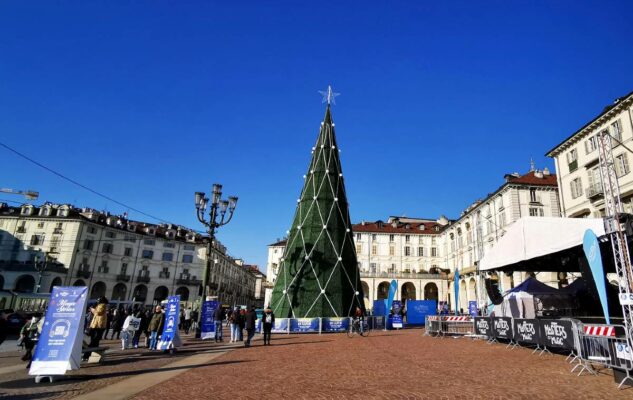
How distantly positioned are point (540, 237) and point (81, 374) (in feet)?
50.2

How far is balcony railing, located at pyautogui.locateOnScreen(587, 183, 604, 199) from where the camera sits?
26656 mm

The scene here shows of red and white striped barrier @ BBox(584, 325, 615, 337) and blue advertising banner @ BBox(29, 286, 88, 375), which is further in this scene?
red and white striped barrier @ BBox(584, 325, 615, 337)

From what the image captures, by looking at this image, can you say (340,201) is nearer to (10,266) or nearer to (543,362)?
(543,362)

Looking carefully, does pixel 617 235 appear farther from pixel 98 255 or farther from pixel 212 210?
pixel 98 255

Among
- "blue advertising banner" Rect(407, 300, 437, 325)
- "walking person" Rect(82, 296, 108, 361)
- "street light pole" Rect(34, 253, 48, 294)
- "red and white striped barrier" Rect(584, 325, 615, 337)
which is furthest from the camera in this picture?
"street light pole" Rect(34, 253, 48, 294)

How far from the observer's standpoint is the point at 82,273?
5178 cm

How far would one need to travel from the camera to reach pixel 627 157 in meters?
24.9

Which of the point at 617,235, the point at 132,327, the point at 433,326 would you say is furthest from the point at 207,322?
the point at 617,235

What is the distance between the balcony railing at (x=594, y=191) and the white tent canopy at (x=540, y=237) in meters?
16.1

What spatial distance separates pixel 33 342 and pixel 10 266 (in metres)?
51.3

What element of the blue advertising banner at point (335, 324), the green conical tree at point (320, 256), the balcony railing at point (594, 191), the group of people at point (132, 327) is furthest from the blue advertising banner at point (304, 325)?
the balcony railing at point (594, 191)

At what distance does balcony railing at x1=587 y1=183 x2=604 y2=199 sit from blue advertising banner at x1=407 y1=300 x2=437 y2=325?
46.5ft

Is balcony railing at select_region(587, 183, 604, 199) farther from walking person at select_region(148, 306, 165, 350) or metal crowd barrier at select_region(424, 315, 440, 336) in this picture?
walking person at select_region(148, 306, 165, 350)

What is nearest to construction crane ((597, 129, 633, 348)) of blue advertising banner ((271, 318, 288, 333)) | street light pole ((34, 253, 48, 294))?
blue advertising banner ((271, 318, 288, 333))
